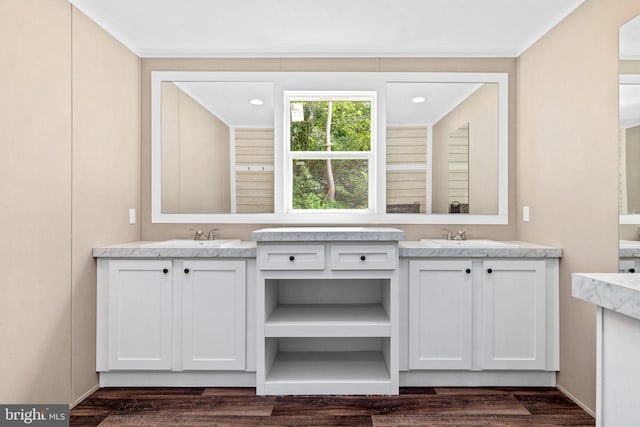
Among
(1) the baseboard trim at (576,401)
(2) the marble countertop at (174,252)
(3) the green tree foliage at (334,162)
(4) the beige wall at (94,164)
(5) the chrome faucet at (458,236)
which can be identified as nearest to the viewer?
(1) the baseboard trim at (576,401)

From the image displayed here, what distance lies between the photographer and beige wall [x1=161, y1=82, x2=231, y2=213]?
9.96 ft

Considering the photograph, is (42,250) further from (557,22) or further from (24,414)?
(557,22)

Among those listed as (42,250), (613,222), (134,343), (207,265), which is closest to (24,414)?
(134,343)

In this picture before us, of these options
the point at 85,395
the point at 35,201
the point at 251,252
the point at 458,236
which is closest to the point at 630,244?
the point at 458,236

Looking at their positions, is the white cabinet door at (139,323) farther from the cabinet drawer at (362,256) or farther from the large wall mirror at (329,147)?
the cabinet drawer at (362,256)

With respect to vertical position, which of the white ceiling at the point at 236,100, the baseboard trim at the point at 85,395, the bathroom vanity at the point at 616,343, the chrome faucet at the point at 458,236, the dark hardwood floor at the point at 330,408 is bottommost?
the dark hardwood floor at the point at 330,408

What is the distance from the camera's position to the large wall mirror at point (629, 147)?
1.84 metres

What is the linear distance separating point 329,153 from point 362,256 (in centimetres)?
105

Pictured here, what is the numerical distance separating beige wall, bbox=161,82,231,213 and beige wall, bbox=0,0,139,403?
0.40m

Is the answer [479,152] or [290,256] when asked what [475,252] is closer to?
[479,152]

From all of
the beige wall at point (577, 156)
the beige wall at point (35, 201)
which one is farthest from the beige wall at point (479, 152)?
the beige wall at point (35, 201)

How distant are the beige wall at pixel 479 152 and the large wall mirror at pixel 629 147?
Answer: 1081 millimetres

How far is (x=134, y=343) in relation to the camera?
2439 mm

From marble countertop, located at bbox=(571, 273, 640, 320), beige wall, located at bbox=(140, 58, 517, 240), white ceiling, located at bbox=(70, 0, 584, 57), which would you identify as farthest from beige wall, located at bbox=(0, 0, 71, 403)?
marble countertop, located at bbox=(571, 273, 640, 320)
